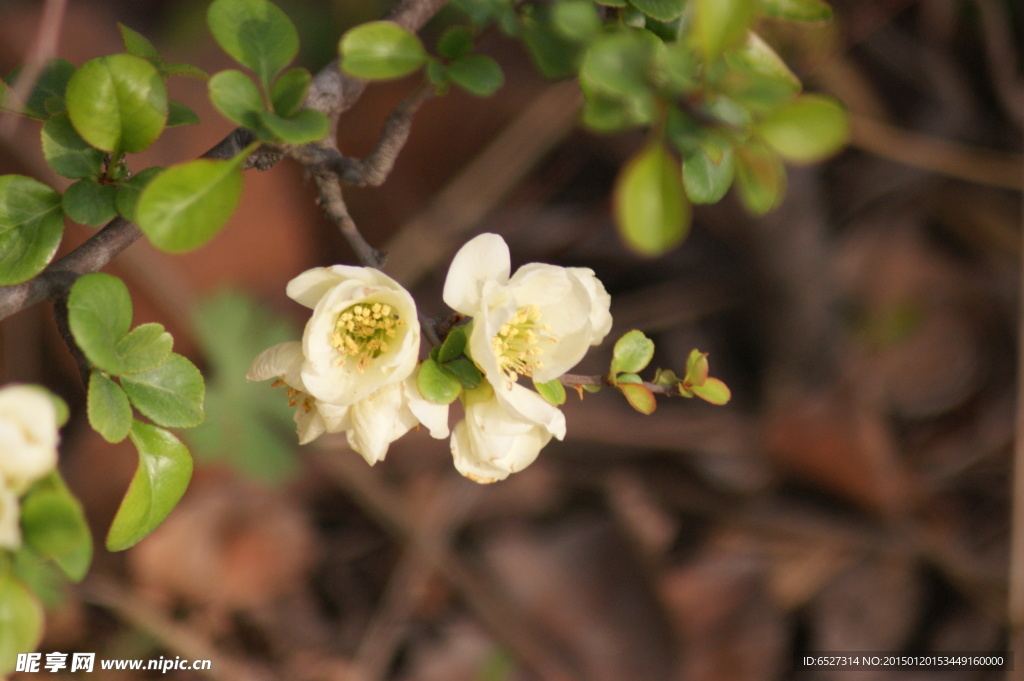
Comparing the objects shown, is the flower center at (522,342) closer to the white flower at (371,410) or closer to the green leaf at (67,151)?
the white flower at (371,410)

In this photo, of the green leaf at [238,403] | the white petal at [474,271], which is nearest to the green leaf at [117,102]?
the white petal at [474,271]

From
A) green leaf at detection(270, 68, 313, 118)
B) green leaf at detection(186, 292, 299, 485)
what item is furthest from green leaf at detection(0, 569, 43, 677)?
green leaf at detection(186, 292, 299, 485)

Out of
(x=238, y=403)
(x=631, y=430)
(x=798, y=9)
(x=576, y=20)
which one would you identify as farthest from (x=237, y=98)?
(x=631, y=430)

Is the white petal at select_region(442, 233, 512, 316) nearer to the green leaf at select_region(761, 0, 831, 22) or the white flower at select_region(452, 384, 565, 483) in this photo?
the white flower at select_region(452, 384, 565, 483)

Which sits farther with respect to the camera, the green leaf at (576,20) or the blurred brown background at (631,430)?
the blurred brown background at (631,430)

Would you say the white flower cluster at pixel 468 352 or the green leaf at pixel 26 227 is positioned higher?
the green leaf at pixel 26 227
